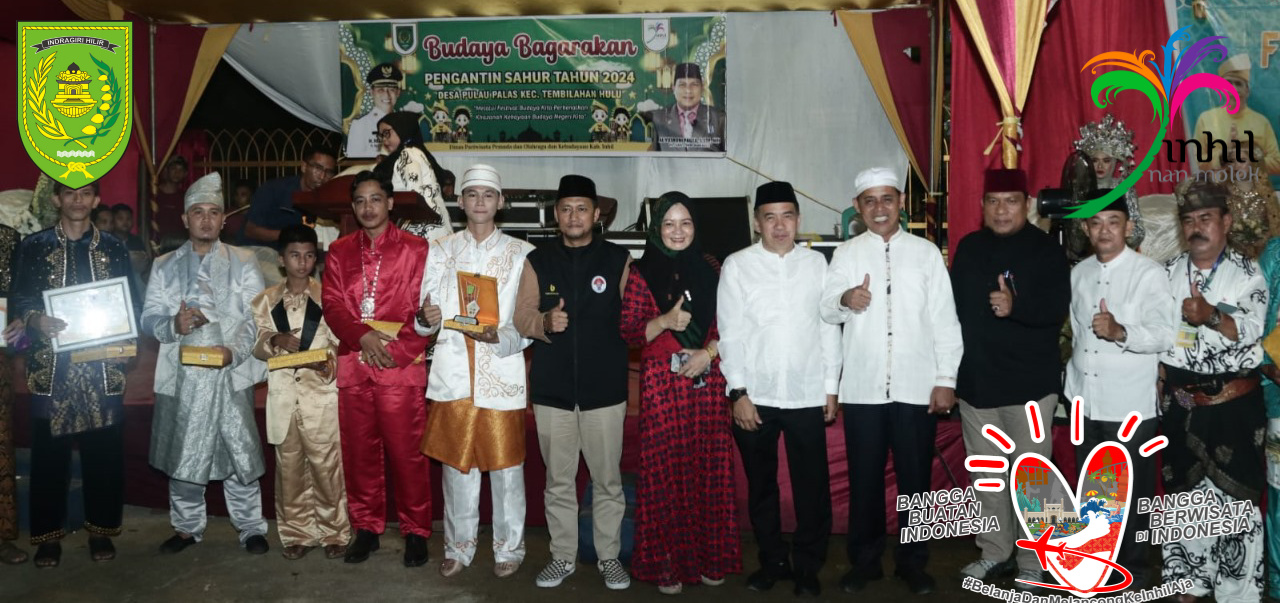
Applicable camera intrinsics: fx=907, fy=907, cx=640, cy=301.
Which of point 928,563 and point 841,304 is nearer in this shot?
point 841,304

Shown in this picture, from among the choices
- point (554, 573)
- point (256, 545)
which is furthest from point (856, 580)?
point (256, 545)

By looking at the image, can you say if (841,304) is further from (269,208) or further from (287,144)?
(287,144)

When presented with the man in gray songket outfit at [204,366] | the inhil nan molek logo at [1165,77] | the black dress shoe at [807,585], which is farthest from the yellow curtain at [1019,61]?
the man in gray songket outfit at [204,366]

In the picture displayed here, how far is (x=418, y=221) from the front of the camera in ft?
15.8

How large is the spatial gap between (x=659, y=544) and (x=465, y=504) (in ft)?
2.91

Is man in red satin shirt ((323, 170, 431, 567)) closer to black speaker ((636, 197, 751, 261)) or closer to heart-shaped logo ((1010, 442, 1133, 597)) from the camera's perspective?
heart-shaped logo ((1010, 442, 1133, 597))

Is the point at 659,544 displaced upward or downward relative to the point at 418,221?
downward

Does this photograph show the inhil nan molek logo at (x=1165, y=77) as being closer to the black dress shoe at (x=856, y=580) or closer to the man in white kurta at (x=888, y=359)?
the man in white kurta at (x=888, y=359)

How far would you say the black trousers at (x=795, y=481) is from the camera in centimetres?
365

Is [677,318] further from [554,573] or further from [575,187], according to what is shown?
[554,573]

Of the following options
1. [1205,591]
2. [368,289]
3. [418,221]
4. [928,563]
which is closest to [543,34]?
[418,221]

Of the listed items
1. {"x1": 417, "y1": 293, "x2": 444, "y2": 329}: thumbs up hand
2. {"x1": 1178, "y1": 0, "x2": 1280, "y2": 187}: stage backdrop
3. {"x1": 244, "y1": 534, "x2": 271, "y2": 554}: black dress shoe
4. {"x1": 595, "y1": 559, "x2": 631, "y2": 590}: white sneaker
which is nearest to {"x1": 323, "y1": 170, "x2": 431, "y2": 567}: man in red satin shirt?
{"x1": 417, "y1": 293, "x2": 444, "y2": 329}: thumbs up hand

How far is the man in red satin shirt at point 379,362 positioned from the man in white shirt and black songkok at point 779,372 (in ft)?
4.59

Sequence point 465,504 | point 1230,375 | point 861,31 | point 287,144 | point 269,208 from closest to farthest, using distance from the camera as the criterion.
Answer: point 1230,375 → point 465,504 → point 269,208 → point 861,31 → point 287,144
